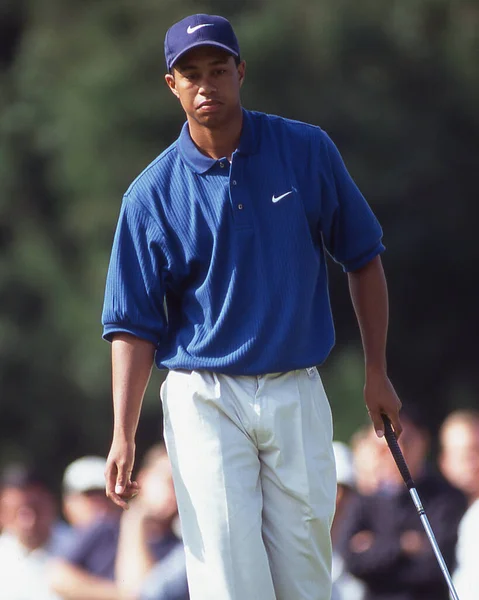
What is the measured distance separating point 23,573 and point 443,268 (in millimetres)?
12357

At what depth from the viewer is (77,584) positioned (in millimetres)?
7543

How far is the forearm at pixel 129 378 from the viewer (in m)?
4.29

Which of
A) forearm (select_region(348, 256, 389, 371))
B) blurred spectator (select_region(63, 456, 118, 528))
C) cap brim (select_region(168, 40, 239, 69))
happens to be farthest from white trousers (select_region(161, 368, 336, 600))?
blurred spectator (select_region(63, 456, 118, 528))

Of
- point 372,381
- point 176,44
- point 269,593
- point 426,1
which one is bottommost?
point 269,593

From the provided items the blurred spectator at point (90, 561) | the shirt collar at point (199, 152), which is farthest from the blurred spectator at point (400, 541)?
the shirt collar at point (199, 152)

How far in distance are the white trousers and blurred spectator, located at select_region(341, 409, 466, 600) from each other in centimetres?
236

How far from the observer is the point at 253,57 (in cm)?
1988

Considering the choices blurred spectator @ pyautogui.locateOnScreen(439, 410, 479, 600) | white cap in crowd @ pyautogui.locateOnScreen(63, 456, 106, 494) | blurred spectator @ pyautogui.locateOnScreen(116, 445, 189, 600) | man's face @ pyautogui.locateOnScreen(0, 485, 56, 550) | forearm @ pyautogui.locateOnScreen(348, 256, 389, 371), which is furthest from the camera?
white cap in crowd @ pyautogui.locateOnScreen(63, 456, 106, 494)

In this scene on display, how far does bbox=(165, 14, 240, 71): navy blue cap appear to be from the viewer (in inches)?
164

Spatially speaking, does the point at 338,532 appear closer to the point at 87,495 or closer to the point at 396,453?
the point at 87,495

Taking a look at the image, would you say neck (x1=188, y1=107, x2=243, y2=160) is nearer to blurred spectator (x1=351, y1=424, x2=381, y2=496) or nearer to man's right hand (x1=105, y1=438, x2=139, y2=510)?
man's right hand (x1=105, y1=438, x2=139, y2=510)

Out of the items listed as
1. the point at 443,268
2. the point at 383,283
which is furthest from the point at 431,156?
the point at 383,283

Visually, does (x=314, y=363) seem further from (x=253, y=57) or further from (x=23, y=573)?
(x=253, y=57)

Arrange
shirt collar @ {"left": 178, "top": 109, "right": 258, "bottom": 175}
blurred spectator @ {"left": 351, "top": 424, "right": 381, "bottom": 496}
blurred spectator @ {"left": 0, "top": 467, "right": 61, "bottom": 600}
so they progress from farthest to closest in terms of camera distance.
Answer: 1. blurred spectator @ {"left": 0, "top": 467, "right": 61, "bottom": 600}
2. blurred spectator @ {"left": 351, "top": 424, "right": 381, "bottom": 496}
3. shirt collar @ {"left": 178, "top": 109, "right": 258, "bottom": 175}
